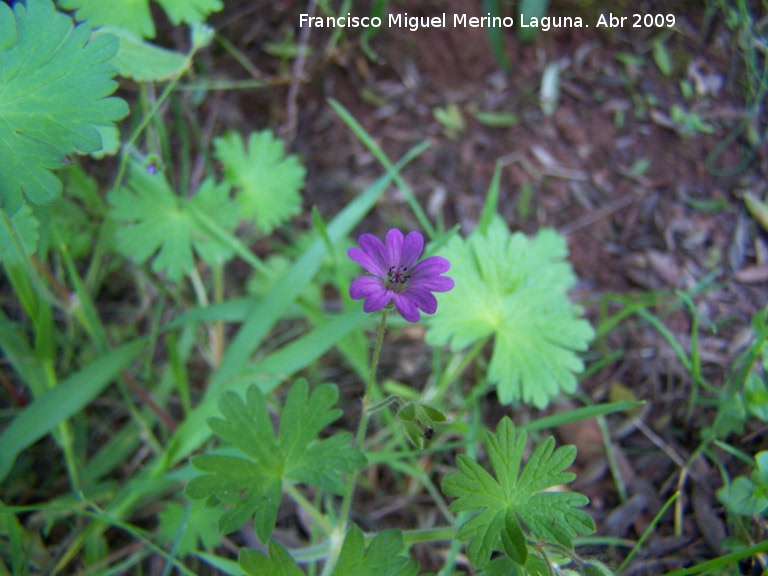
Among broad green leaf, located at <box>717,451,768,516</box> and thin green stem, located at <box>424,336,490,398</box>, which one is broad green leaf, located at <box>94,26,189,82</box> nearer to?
thin green stem, located at <box>424,336,490,398</box>

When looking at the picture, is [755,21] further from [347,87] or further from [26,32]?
[26,32]

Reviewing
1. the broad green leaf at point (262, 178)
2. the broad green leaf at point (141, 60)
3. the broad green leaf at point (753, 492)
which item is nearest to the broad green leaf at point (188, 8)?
the broad green leaf at point (141, 60)

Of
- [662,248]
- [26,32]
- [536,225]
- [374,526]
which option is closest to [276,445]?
[374,526]

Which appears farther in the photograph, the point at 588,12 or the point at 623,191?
the point at 588,12

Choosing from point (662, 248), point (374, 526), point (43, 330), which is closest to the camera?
point (43, 330)

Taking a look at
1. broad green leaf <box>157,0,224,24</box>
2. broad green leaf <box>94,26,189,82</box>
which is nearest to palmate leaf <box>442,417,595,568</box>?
broad green leaf <box>94,26,189,82</box>

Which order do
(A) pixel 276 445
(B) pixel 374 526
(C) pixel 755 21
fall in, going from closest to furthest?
1. (A) pixel 276 445
2. (B) pixel 374 526
3. (C) pixel 755 21

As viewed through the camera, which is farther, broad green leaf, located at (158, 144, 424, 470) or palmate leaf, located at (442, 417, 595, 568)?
broad green leaf, located at (158, 144, 424, 470)
